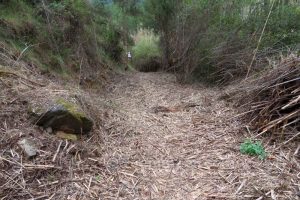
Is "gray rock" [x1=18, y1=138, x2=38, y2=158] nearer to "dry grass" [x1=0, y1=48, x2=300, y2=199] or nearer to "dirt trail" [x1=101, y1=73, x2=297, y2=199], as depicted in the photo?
"dry grass" [x1=0, y1=48, x2=300, y2=199]

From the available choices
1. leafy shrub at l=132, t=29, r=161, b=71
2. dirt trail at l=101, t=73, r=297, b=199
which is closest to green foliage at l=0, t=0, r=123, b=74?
dirt trail at l=101, t=73, r=297, b=199

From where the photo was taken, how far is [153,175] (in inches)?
99.9

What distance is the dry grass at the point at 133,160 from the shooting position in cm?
221

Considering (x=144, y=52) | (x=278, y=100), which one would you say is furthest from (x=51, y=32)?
(x=144, y=52)

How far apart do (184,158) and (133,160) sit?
0.50 m

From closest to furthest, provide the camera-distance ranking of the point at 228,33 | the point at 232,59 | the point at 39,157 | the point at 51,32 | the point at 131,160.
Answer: the point at 39,157
the point at 131,160
the point at 51,32
the point at 232,59
the point at 228,33

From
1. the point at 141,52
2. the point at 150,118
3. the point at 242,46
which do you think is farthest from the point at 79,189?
the point at 141,52

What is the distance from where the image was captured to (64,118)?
277 cm

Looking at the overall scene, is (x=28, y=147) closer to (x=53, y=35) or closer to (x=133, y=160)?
(x=133, y=160)

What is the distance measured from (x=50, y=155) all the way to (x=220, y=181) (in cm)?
142

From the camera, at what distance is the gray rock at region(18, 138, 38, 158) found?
2332 millimetres

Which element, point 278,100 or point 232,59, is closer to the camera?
point 278,100

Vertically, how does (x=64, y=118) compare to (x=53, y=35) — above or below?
below

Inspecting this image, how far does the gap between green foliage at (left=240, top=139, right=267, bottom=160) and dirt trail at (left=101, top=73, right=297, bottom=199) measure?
0.06 meters
